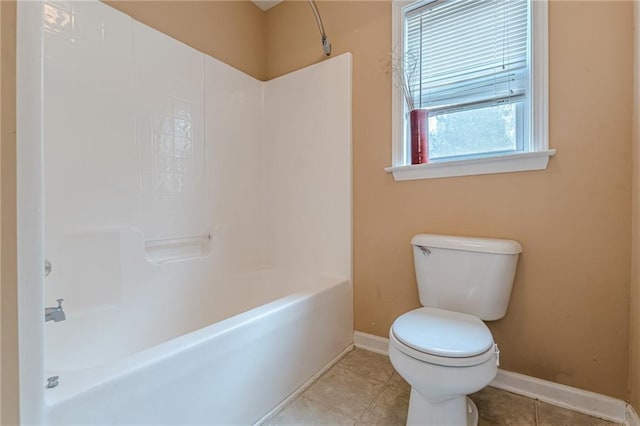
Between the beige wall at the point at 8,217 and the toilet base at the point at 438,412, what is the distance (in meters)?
1.15

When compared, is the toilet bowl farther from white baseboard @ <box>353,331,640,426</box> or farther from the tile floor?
white baseboard @ <box>353,331,640,426</box>

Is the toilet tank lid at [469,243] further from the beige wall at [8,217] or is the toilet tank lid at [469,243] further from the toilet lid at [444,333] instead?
the beige wall at [8,217]

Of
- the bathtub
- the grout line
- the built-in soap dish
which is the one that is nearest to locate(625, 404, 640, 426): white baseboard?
the grout line

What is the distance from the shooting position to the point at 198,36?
5.83 feet

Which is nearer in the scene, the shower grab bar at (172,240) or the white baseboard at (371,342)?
the shower grab bar at (172,240)

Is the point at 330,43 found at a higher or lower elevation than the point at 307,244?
higher

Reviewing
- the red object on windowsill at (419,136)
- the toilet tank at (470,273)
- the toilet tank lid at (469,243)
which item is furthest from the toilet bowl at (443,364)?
the red object on windowsill at (419,136)

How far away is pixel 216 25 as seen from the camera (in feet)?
6.19

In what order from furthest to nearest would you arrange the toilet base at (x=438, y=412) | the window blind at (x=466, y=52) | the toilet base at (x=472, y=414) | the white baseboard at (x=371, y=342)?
A: the white baseboard at (x=371, y=342) < the window blind at (x=466, y=52) < the toilet base at (x=472, y=414) < the toilet base at (x=438, y=412)

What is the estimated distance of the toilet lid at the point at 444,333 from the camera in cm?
95

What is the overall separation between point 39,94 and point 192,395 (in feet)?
3.03

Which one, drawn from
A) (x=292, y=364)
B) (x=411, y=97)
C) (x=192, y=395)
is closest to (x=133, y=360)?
(x=192, y=395)

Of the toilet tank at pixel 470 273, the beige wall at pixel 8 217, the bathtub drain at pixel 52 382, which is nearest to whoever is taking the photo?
the beige wall at pixel 8 217

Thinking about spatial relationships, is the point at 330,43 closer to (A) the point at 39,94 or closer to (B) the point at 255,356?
(A) the point at 39,94
